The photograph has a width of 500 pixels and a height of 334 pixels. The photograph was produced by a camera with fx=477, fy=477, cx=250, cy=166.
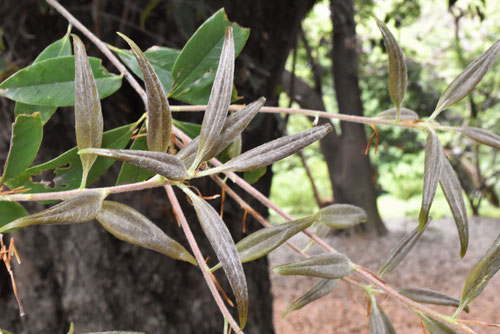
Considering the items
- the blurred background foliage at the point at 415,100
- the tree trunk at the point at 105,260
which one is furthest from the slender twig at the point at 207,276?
the blurred background foliage at the point at 415,100

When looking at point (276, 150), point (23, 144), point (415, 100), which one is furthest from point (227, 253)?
point (415, 100)

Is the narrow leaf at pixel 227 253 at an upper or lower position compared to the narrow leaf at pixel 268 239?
upper

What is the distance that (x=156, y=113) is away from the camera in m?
0.23

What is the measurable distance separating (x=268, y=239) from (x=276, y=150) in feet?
0.31

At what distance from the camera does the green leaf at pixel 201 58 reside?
1.20ft

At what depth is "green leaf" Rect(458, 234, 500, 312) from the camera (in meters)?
0.27

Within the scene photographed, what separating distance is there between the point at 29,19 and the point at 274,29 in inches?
18.5

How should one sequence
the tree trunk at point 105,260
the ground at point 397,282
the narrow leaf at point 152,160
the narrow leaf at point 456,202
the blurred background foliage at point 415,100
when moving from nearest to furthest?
the narrow leaf at point 152,160 → the narrow leaf at point 456,202 → the tree trunk at point 105,260 → the ground at point 397,282 → the blurred background foliage at point 415,100

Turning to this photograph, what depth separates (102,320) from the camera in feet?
2.72

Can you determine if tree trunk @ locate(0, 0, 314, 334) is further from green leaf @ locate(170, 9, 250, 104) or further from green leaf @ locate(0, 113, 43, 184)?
green leaf @ locate(0, 113, 43, 184)

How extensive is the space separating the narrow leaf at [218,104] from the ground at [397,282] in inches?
37.5

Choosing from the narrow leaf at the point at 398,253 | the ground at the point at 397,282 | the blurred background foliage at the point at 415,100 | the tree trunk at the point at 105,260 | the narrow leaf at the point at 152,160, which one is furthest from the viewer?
the blurred background foliage at the point at 415,100

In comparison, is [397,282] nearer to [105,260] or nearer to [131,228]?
[105,260]

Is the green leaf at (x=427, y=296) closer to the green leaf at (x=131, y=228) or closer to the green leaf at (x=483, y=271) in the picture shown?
the green leaf at (x=483, y=271)
